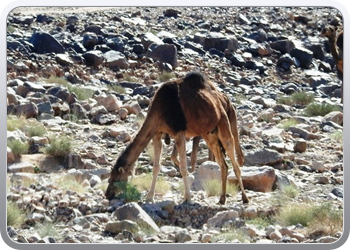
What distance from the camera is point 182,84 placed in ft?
49.0

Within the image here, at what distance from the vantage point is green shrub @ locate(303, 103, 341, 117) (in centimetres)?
→ 2652

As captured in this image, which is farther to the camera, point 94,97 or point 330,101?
point 330,101

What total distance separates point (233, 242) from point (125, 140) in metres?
9.44

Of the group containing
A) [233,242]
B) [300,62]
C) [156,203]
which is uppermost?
[233,242]

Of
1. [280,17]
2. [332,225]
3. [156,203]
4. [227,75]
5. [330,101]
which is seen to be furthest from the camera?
[280,17]

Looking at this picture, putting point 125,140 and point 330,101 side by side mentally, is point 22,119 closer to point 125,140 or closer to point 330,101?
point 125,140

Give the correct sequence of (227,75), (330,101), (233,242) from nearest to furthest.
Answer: (233,242) < (330,101) < (227,75)

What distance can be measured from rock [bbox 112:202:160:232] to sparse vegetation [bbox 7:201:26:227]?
1.49 m

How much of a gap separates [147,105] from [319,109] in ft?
18.3

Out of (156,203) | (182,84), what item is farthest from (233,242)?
(182,84)

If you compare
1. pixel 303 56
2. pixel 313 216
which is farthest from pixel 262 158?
pixel 303 56

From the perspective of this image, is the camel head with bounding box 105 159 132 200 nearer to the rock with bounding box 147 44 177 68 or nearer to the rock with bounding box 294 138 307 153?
the rock with bounding box 294 138 307 153

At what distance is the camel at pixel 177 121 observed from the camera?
1457 cm

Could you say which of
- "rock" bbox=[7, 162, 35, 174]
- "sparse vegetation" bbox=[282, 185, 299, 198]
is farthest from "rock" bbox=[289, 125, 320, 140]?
"rock" bbox=[7, 162, 35, 174]
